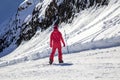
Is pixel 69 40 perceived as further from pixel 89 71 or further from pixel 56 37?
pixel 89 71

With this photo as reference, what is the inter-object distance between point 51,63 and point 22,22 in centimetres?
7038

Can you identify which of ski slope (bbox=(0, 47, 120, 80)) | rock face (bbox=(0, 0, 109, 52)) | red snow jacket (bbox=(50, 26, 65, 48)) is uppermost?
rock face (bbox=(0, 0, 109, 52))

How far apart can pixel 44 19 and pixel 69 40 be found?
3995cm

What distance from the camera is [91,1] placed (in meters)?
42.9

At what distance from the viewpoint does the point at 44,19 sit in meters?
64.4

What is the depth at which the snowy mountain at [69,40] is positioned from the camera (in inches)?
434

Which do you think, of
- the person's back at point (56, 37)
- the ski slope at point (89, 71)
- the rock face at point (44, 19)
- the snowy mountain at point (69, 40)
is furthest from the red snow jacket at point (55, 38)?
the rock face at point (44, 19)

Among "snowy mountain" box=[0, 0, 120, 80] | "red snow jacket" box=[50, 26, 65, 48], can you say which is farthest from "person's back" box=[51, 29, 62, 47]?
"snowy mountain" box=[0, 0, 120, 80]

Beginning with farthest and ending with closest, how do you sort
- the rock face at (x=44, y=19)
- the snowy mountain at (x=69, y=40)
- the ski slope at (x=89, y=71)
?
the rock face at (x=44, y=19) → the snowy mountain at (x=69, y=40) → the ski slope at (x=89, y=71)

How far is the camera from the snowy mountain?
1102 centimetres

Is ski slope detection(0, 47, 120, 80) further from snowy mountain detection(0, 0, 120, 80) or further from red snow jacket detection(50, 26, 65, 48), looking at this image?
red snow jacket detection(50, 26, 65, 48)

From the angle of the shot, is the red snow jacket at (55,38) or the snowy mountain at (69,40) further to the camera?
the red snow jacket at (55,38)

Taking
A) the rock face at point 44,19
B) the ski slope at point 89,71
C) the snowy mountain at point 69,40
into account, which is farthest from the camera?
the rock face at point 44,19

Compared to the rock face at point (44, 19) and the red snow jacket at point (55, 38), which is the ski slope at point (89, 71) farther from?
the rock face at point (44, 19)
